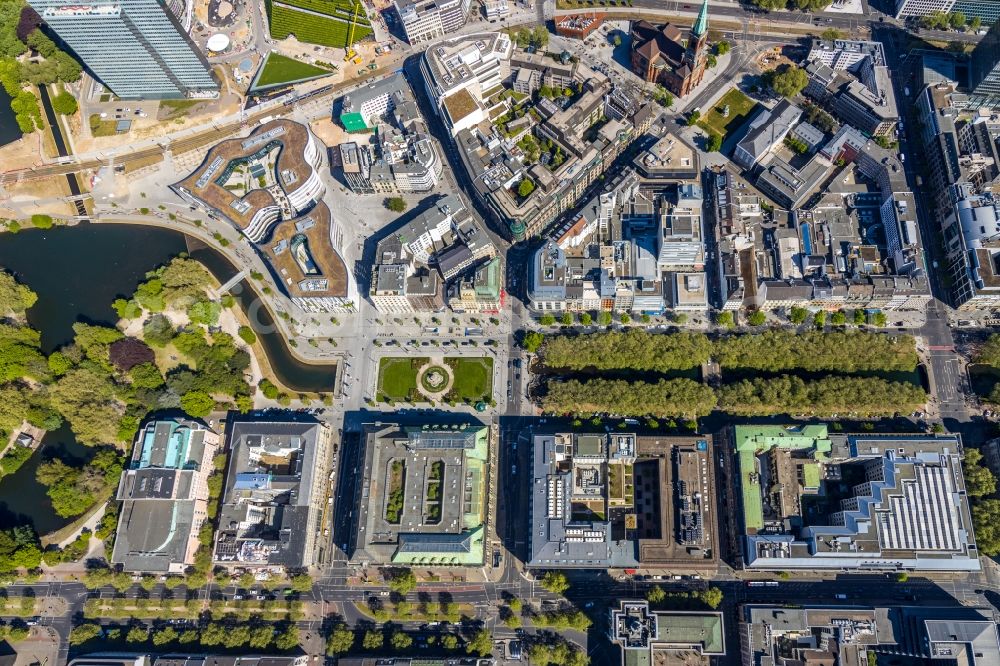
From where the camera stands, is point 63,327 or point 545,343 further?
point 63,327

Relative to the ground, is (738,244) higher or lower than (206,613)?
higher

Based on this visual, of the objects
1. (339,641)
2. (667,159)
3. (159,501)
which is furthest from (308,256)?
(667,159)

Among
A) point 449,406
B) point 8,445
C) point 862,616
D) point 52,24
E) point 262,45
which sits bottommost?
point 862,616

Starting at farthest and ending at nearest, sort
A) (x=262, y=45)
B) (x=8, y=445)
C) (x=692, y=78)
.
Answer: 1. (x=262, y=45)
2. (x=692, y=78)
3. (x=8, y=445)

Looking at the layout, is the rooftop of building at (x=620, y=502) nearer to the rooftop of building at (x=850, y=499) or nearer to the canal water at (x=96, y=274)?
the rooftop of building at (x=850, y=499)

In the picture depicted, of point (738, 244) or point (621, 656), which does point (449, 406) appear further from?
point (738, 244)

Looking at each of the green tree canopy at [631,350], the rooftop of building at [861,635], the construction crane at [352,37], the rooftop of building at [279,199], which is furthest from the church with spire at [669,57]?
the rooftop of building at [861,635]

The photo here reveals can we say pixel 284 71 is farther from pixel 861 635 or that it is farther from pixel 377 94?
pixel 861 635

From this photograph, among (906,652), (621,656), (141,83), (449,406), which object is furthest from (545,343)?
(141,83)
